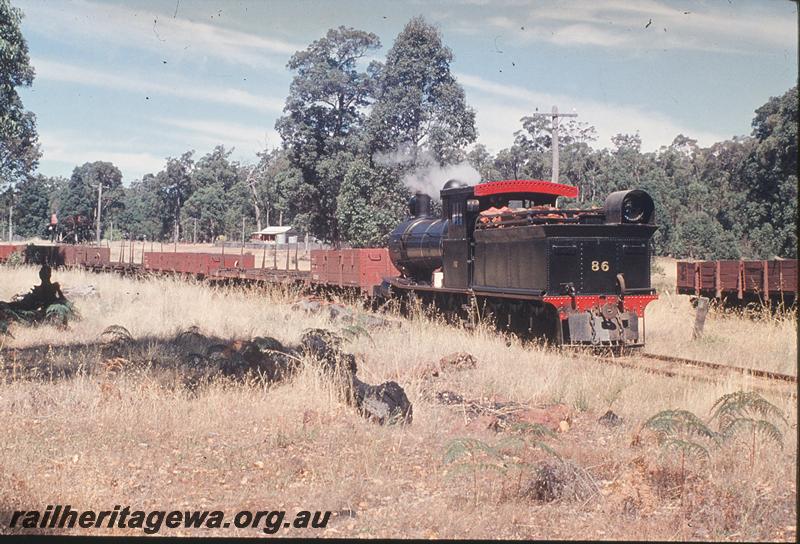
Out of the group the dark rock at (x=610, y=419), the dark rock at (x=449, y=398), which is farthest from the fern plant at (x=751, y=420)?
the dark rock at (x=449, y=398)

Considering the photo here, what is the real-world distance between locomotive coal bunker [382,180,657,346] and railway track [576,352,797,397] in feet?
1.41

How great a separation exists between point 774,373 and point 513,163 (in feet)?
240

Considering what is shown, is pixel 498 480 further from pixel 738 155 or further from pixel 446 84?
pixel 738 155

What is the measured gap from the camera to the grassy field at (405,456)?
5.09 m

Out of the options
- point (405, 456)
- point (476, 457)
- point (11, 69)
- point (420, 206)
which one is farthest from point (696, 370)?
point (11, 69)

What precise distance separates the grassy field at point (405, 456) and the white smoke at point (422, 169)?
1300cm

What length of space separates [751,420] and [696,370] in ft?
14.0

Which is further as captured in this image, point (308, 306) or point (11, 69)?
point (11, 69)

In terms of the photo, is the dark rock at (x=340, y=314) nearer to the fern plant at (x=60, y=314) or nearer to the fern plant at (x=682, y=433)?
the fern plant at (x=60, y=314)

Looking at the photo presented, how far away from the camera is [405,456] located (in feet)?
21.2

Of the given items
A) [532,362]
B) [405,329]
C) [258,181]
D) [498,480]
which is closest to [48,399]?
[498,480]

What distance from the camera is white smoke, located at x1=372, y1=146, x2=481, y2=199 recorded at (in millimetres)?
23391

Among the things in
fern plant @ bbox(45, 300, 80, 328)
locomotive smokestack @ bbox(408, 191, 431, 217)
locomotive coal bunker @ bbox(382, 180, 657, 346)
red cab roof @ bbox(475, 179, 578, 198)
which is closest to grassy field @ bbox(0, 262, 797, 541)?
locomotive coal bunker @ bbox(382, 180, 657, 346)

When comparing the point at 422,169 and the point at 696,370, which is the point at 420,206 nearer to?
the point at 696,370
